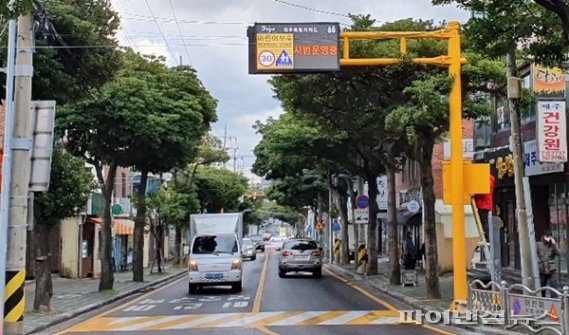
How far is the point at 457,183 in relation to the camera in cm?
1622

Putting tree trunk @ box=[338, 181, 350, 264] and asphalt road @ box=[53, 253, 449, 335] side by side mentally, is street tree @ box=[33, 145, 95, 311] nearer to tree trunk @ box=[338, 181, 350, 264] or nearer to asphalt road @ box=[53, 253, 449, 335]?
asphalt road @ box=[53, 253, 449, 335]

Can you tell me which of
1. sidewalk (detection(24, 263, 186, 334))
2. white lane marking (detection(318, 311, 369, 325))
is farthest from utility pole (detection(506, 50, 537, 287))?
sidewalk (detection(24, 263, 186, 334))

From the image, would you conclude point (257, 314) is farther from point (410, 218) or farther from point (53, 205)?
point (410, 218)

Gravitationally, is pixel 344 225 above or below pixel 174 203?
below

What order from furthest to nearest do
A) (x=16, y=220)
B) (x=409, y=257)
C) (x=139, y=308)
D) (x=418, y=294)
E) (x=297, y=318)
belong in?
1. (x=409, y=257)
2. (x=418, y=294)
3. (x=139, y=308)
4. (x=297, y=318)
5. (x=16, y=220)

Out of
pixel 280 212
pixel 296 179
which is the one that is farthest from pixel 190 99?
pixel 280 212

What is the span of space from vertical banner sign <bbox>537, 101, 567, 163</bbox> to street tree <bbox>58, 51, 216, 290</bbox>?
475 inches

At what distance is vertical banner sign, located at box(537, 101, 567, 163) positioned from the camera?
57.8 ft

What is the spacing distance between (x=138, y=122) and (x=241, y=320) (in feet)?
33.2

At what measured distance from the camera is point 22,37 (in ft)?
38.8

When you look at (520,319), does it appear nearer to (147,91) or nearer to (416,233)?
(147,91)

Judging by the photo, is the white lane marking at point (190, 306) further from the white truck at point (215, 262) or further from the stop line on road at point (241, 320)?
the white truck at point (215, 262)

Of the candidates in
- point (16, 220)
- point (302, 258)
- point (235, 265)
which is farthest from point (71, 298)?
point (302, 258)

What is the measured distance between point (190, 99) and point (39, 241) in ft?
33.9
